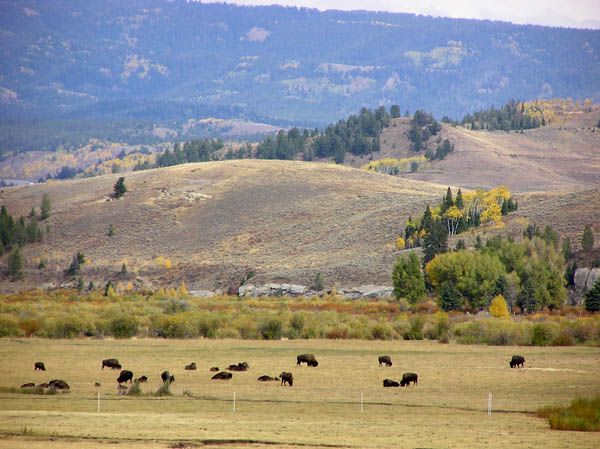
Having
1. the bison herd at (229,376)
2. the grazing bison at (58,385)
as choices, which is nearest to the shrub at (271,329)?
the bison herd at (229,376)

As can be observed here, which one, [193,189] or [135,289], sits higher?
[193,189]

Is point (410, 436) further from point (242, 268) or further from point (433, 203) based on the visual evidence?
point (433, 203)

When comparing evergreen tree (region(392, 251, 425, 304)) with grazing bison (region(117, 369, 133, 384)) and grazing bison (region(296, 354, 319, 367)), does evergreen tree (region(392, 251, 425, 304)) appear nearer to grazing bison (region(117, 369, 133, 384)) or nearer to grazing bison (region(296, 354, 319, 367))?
grazing bison (region(296, 354, 319, 367))

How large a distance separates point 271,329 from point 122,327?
331 inches

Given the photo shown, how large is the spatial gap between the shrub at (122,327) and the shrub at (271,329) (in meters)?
7.28

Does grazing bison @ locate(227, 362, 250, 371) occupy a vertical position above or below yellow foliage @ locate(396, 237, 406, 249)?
below

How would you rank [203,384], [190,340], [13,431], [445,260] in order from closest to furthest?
[13,431] → [203,384] → [190,340] → [445,260]

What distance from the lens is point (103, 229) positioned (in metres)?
154

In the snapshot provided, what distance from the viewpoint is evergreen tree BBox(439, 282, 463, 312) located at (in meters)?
84.0

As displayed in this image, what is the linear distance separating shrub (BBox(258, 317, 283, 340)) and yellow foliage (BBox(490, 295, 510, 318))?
17.1m

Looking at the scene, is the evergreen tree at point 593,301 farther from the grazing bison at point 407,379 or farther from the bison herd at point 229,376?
the grazing bison at point 407,379

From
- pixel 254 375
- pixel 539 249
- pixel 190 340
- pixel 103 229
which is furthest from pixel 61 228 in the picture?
pixel 254 375

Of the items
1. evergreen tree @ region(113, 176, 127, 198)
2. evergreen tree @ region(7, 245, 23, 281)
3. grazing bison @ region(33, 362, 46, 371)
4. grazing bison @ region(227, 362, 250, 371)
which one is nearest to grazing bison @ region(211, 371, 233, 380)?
grazing bison @ region(227, 362, 250, 371)

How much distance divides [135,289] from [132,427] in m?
92.0
